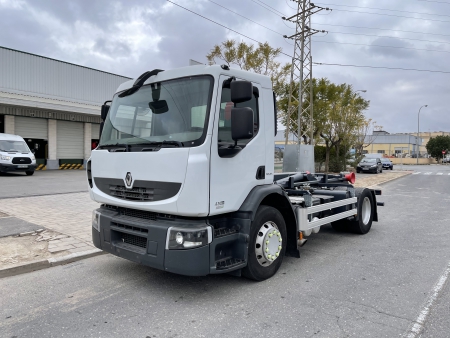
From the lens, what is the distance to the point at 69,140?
88.6 feet

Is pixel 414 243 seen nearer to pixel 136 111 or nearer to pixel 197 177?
pixel 197 177

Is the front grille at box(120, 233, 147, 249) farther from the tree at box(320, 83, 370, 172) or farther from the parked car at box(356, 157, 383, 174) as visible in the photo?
the parked car at box(356, 157, 383, 174)

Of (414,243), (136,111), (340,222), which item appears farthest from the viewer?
(340,222)

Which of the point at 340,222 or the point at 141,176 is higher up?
the point at 141,176

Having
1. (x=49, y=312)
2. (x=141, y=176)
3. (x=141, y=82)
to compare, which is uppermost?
(x=141, y=82)

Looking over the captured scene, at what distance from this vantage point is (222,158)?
387 centimetres

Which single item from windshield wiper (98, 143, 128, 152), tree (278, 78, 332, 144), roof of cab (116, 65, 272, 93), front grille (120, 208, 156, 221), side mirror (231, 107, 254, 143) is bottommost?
front grille (120, 208, 156, 221)

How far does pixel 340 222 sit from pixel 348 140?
24657 millimetres

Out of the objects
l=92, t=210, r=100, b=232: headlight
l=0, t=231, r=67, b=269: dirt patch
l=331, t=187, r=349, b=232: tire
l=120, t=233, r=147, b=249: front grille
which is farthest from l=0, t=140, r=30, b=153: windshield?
l=331, t=187, r=349, b=232: tire

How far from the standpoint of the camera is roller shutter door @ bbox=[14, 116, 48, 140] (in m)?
23.9


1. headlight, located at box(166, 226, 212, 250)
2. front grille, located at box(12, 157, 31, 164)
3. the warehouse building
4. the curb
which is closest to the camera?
headlight, located at box(166, 226, 212, 250)

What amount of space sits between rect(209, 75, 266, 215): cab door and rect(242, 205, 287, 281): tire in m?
0.38

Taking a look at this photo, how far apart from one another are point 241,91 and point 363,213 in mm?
4819

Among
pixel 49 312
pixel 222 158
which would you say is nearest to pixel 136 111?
pixel 222 158
